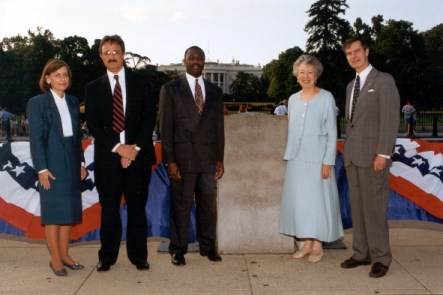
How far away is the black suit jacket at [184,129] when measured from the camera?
5.81 m

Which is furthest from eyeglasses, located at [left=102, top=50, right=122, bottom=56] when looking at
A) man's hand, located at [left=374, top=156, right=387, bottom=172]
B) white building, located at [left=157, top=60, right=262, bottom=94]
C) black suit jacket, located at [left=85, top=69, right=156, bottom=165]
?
white building, located at [left=157, top=60, right=262, bottom=94]

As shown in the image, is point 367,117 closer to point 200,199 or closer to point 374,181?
point 374,181

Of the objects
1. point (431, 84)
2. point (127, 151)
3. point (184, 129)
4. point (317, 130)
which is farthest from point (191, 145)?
point (431, 84)

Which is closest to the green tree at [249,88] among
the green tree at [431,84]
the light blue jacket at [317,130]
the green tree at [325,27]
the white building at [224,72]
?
the green tree at [325,27]

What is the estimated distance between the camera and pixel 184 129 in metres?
5.84

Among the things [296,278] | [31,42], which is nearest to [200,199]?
[296,278]

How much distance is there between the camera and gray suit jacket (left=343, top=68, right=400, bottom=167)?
539 cm

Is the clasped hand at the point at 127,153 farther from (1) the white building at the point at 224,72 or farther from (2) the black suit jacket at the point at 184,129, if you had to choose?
(1) the white building at the point at 224,72

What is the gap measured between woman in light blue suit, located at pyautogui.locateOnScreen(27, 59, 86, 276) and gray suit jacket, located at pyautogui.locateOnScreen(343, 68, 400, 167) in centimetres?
270

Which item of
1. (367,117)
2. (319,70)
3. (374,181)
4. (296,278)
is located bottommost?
(296,278)

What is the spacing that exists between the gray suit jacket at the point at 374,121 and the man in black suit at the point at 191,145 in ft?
4.41

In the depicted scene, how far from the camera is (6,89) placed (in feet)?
184

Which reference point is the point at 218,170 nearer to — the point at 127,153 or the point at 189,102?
the point at 189,102

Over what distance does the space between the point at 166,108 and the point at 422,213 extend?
11.2 feet
